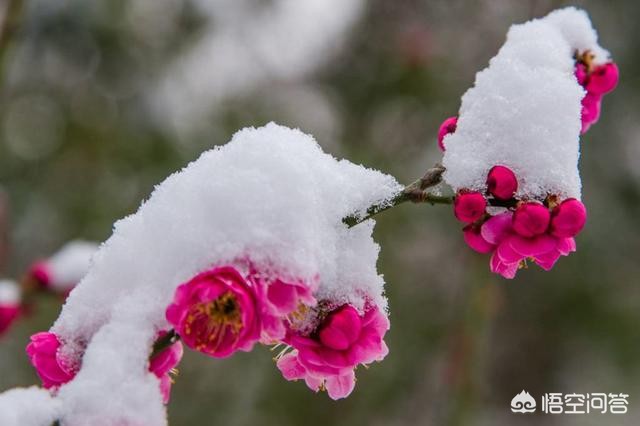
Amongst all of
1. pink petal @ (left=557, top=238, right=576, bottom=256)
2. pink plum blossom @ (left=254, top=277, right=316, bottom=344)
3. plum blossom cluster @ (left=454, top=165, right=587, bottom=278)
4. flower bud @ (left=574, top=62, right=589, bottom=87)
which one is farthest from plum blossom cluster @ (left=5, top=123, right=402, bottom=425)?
flower bud @ (left=574, top=62, right=589, bottom=87)

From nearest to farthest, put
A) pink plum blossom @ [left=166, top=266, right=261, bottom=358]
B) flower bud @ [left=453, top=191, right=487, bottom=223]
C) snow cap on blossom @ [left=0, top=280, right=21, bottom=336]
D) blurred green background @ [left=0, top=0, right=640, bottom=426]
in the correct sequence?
pink plum blossom @ [left=166, top=266, right=261, bottom=358]
flower bud @ [left=453, top=191, right=487, bottom=223]
snow cap on blossom @ [left=0, top=280, right=21, bottom=336]
blurred green background @ [left=0, top=0, right=640, bottom=426]

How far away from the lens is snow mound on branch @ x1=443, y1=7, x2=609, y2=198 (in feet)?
2.88

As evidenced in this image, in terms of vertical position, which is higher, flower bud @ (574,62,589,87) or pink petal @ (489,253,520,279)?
flower bud @ (574,62,589,87)

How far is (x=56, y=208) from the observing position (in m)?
4.82

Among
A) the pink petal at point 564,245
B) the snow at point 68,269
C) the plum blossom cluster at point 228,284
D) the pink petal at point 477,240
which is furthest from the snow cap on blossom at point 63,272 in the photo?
the pink petal at point 564,245

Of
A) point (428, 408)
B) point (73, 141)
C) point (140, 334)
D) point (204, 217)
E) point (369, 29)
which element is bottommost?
point (140, 334)

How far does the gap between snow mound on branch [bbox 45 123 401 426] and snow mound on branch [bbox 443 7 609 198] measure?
0.37ft

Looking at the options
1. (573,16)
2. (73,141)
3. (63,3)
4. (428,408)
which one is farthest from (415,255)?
(573,16)

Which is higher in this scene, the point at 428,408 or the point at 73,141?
the point at 73,141

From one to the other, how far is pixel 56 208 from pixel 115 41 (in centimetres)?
134

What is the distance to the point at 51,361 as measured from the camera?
852 mm

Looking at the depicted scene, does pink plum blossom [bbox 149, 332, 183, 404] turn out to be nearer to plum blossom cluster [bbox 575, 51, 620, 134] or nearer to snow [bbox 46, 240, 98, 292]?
plum blossom cluster [bbox 575, 51, 620, 134]

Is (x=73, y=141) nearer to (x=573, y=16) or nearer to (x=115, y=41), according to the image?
(x=115, y=41)

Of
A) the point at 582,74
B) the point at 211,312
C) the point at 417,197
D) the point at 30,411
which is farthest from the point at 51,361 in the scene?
the point at 582,74
